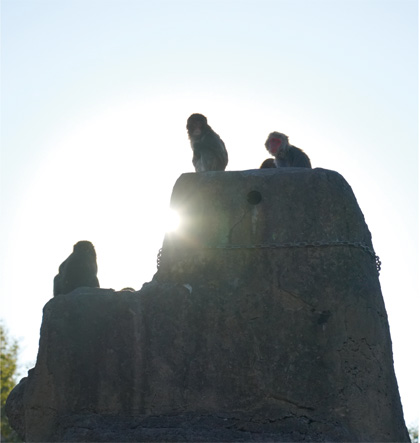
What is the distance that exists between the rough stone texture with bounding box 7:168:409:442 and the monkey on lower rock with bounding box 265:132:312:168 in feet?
9.78

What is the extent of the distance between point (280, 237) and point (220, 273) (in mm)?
518

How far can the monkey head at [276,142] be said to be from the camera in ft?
31.9

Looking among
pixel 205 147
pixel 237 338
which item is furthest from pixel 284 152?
pixel 237 338

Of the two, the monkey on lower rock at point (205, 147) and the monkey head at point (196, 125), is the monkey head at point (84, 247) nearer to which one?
the monkey on lower rock at point (205, 147)

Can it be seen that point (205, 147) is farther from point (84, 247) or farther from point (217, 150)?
point (84, 247)

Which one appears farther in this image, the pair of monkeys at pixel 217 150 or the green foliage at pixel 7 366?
→ the green foliage at pixel 7 366

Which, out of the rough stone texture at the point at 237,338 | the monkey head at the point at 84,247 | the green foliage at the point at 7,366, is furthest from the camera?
the green foliage at the point at 7,366

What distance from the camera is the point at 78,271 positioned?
33.6 ft

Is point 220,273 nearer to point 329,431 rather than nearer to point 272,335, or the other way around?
point 272,335

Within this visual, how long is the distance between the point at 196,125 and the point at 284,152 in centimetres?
122

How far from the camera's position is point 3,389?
26.2m

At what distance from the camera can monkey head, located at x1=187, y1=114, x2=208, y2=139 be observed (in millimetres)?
10180

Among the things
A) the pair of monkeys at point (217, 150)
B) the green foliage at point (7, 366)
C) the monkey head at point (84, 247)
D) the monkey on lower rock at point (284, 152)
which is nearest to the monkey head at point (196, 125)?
the pair of monkeys at point (217, 150)

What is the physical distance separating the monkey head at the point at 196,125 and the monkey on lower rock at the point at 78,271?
1.95 metres
